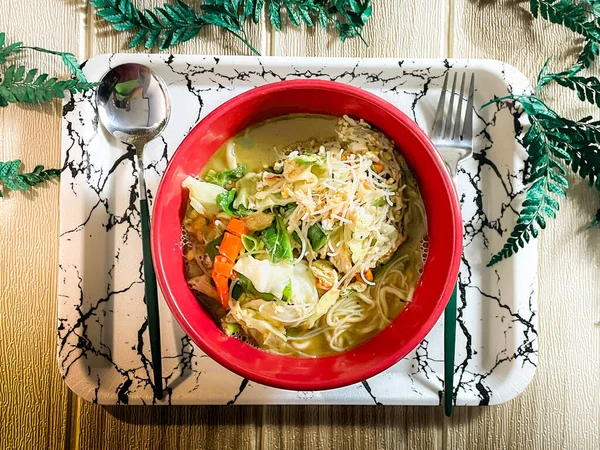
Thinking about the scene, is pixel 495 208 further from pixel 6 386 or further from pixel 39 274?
pixel 6 386

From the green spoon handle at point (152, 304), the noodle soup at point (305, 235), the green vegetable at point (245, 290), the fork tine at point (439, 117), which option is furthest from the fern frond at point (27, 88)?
the fork tine at point (439, 117)

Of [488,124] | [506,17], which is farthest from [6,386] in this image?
[506,17]

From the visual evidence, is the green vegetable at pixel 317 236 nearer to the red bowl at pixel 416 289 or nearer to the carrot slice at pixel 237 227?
the carrot slice at pixel 237 227

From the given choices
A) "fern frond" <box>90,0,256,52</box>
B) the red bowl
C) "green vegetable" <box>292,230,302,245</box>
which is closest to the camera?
the red bowl

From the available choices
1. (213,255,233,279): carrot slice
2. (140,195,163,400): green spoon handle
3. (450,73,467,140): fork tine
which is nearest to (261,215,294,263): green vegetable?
(213,255,233,279): carrot slice

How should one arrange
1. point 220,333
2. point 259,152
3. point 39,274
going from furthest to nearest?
point 39,274, point 259,152, point 220,333

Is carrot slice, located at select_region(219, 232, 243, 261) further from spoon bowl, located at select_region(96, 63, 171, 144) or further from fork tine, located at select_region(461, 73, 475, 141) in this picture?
fork tine, located at select_region(461, 73, 475, 141)
